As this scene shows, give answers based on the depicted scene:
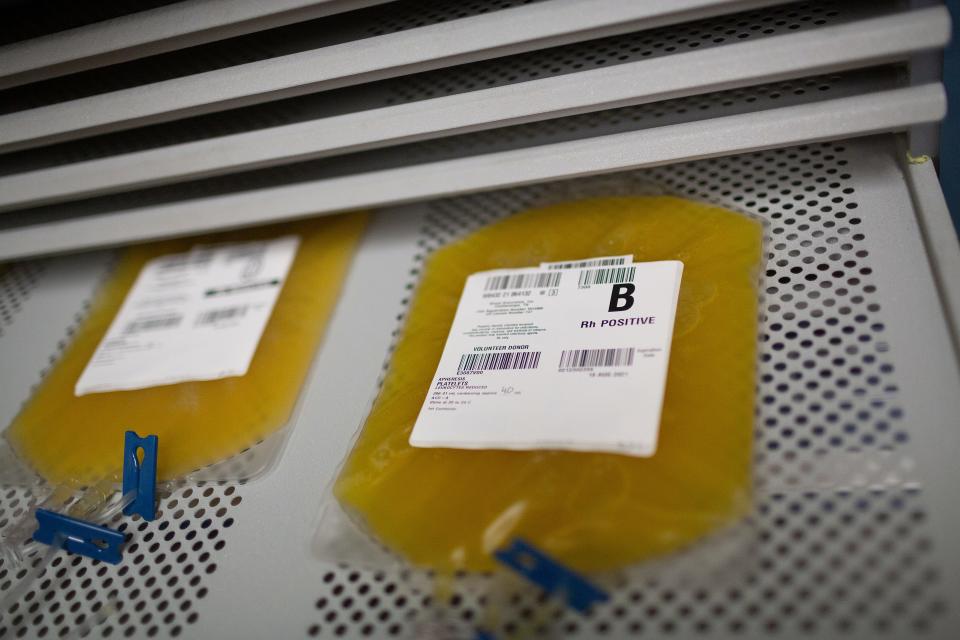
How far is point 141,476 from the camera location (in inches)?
31.9

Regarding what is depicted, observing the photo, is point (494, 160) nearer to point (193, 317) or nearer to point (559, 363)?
point (559, 363)

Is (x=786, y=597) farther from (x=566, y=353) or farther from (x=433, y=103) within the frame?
(x=433, y=103)

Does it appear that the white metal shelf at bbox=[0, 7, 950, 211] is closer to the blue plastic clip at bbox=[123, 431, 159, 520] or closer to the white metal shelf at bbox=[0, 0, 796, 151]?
the white metal shelf at bbox=[0, 0, 796, 151]

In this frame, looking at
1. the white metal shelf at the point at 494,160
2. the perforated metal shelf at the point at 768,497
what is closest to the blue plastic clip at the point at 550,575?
the perforated metal shelf at the point at 768,497

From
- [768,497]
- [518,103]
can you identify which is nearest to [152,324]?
[518,103]

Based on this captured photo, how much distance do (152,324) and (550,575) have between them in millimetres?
653

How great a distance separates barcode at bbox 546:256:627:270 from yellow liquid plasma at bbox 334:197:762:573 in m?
0.02

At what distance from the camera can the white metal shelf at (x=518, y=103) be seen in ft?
2.35

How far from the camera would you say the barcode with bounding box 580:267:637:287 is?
2.68ft

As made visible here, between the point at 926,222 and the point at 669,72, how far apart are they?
301mm

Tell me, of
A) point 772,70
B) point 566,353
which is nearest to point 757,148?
point 772,70

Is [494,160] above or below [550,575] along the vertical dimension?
above

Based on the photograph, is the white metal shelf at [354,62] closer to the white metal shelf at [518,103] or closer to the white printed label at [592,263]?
the white metal shelf at [518,103]

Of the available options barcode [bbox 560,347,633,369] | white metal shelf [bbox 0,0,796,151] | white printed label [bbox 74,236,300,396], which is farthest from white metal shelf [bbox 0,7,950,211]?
barcode [bbox 560,347,633,369]
